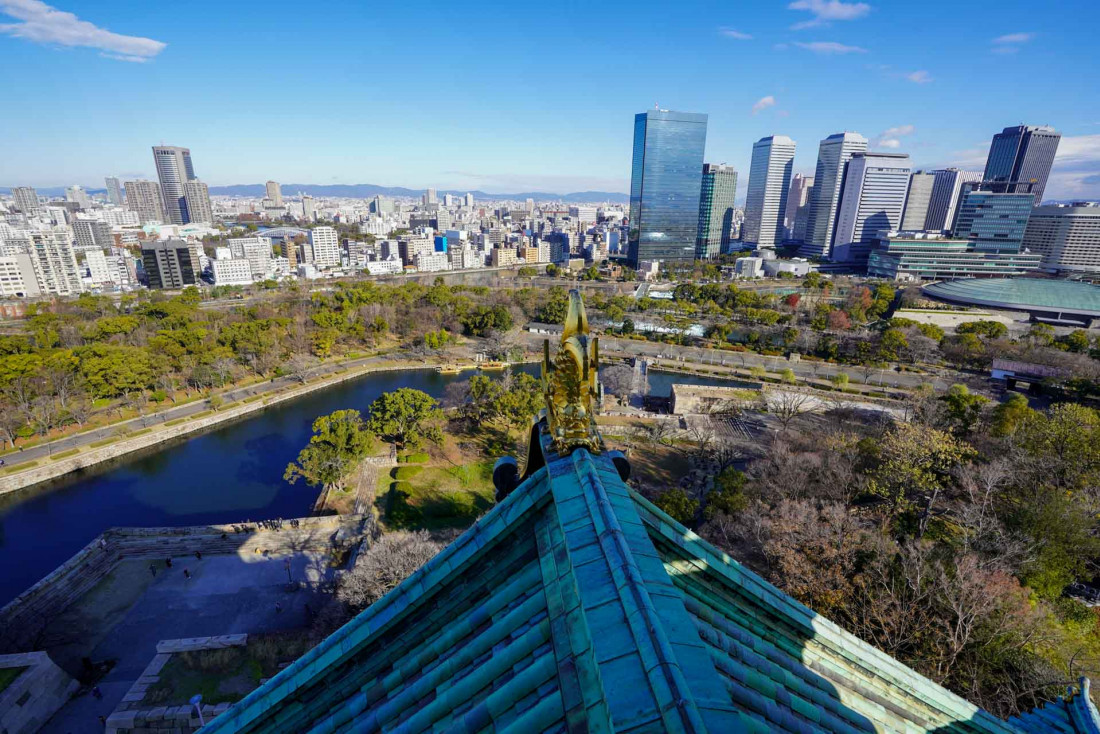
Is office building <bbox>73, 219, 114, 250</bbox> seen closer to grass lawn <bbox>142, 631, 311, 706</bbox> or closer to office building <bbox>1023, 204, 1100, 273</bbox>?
grass lawn <bbox>142, 631, 311, 706</bbox>

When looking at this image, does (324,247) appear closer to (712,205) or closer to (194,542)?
(712,205)

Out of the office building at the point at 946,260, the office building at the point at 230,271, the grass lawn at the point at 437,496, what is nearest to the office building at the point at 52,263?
the office building at the point at 230,271

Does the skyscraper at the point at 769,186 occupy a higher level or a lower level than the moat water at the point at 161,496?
higher

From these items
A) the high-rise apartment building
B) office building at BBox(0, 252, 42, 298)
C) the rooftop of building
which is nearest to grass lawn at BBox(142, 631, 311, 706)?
the rooftop of building

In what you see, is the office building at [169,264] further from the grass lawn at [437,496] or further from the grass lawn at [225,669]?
the grass lawn at [225,669]

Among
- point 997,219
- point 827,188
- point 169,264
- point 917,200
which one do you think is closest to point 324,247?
point 169,264

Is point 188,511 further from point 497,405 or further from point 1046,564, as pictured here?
point 1046,564
